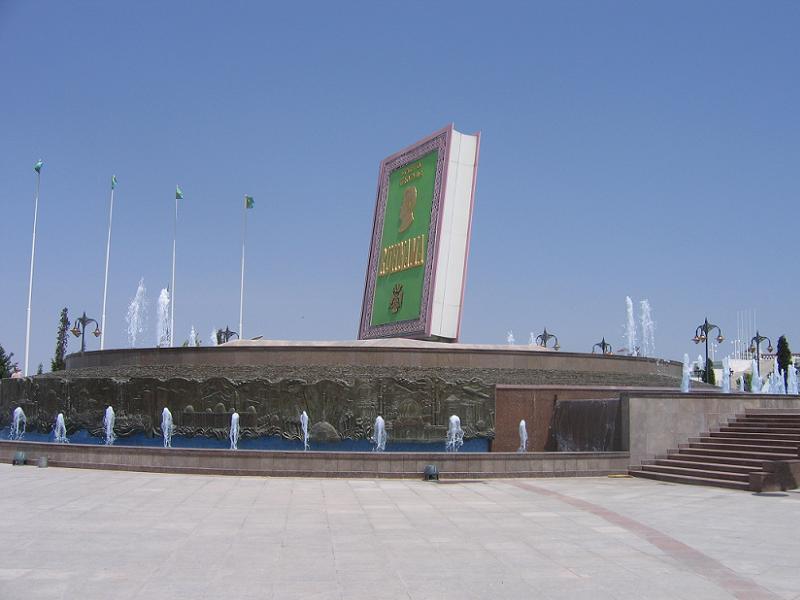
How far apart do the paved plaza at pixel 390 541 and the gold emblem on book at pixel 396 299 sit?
13.5 metres

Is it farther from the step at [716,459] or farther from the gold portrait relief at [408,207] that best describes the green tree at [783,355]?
the step at [716,459]

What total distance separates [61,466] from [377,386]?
618cm

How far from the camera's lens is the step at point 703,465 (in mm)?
13079

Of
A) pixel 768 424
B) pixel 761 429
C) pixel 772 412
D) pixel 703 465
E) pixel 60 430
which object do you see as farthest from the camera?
pixel 60 430

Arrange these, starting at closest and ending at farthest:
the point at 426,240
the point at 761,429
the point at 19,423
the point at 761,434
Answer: the point at 761,434 → the point at 761,429 → the point at 19,423 → the point at 426,240

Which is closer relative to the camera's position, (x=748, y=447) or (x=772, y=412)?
(x=748, y=447)

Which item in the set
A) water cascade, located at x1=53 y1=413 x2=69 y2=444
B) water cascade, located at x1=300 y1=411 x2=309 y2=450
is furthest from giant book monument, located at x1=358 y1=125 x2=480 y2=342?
water cascade, located at x1=53 y1=413 x2=69 y2=444

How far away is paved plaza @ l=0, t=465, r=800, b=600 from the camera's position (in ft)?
20.6

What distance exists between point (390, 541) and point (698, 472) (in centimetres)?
736

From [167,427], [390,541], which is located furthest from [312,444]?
[390,541]

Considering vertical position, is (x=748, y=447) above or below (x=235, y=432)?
above

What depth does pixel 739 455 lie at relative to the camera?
14.0 meters

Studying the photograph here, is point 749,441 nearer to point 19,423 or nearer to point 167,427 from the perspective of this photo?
point 167,427

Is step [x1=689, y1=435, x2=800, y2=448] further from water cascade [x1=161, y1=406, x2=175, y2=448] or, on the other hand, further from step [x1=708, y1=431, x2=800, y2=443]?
water cascade [x1=161, y1=406, x2=175, y2=448]
